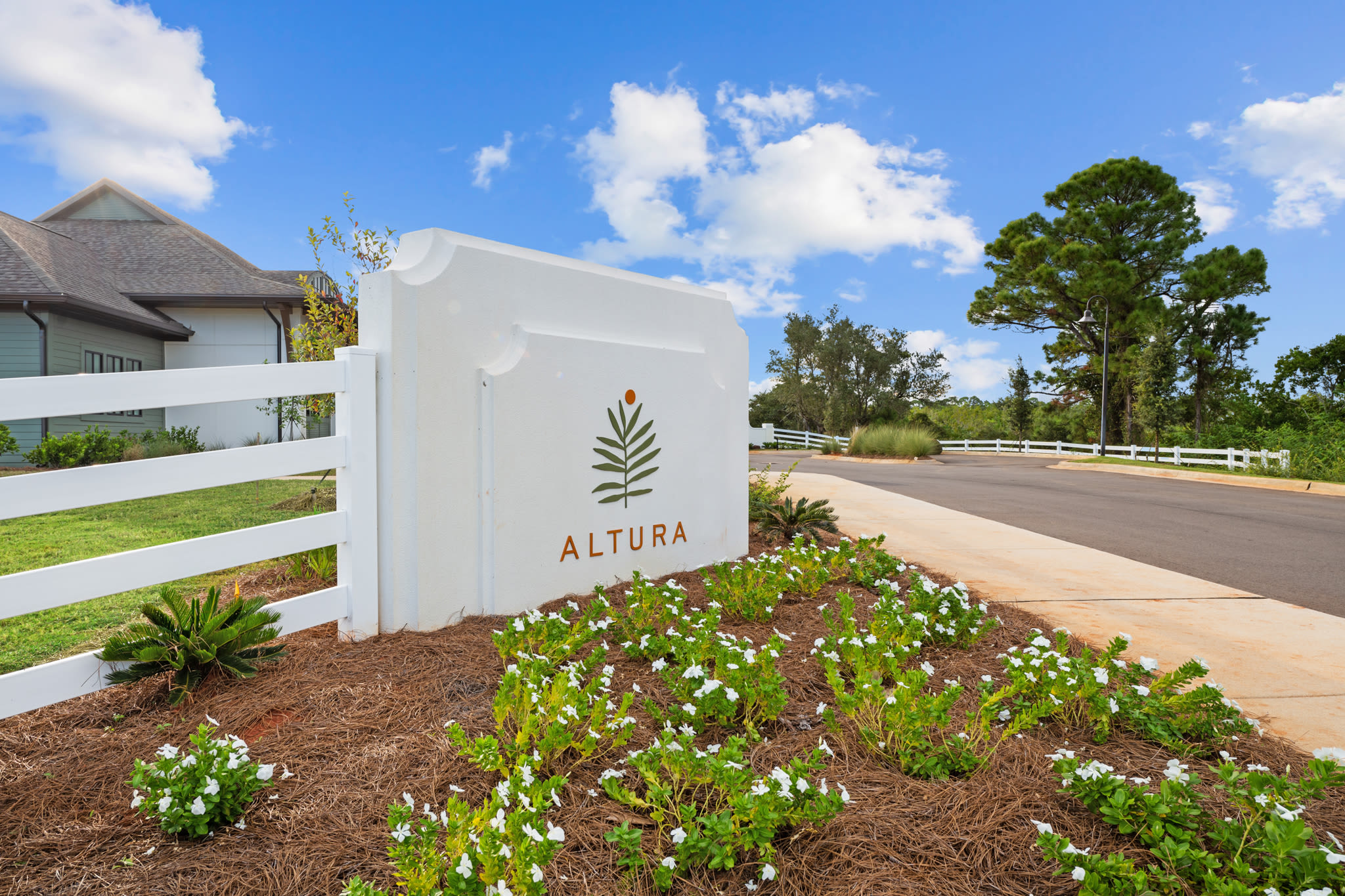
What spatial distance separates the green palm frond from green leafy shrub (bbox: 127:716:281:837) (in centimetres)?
268

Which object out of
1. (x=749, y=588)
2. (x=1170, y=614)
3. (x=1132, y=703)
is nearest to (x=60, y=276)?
(x=749, y=588)

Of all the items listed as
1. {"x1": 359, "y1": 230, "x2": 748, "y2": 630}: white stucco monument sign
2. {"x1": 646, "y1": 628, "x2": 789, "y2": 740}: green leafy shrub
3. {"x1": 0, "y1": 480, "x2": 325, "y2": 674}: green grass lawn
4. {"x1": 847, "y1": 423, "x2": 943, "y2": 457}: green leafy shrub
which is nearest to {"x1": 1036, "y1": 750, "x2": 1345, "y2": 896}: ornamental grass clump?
{"x1": 646, "y1": 628, "x2": 789, "y2": 740}: green leafy shrub

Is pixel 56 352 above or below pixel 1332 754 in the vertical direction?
above

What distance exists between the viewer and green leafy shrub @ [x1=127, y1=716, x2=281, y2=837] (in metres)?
1.93

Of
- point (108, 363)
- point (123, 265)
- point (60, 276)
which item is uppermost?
point (123, 265)

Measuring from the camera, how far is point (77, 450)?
13.8 m

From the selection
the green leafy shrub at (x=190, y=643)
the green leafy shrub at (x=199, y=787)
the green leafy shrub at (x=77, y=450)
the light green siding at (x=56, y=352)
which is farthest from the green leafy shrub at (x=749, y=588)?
the light green siding at (x=56, y=352)

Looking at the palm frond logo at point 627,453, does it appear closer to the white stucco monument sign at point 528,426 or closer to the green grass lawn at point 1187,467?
the white stucco monument sign at point 528,426

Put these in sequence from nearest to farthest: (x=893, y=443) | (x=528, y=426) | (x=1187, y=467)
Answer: (x=528, y=426) < (x=1187, y=467) < (x=893, y=443)

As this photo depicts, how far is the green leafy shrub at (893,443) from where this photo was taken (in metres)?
24.8

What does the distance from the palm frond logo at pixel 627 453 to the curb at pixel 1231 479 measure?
15.4m

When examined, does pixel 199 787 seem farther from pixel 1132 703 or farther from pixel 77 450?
pixel 77 450

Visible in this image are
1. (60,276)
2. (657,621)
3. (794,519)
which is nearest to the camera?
(657,621)

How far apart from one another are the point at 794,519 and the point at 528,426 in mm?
3491
